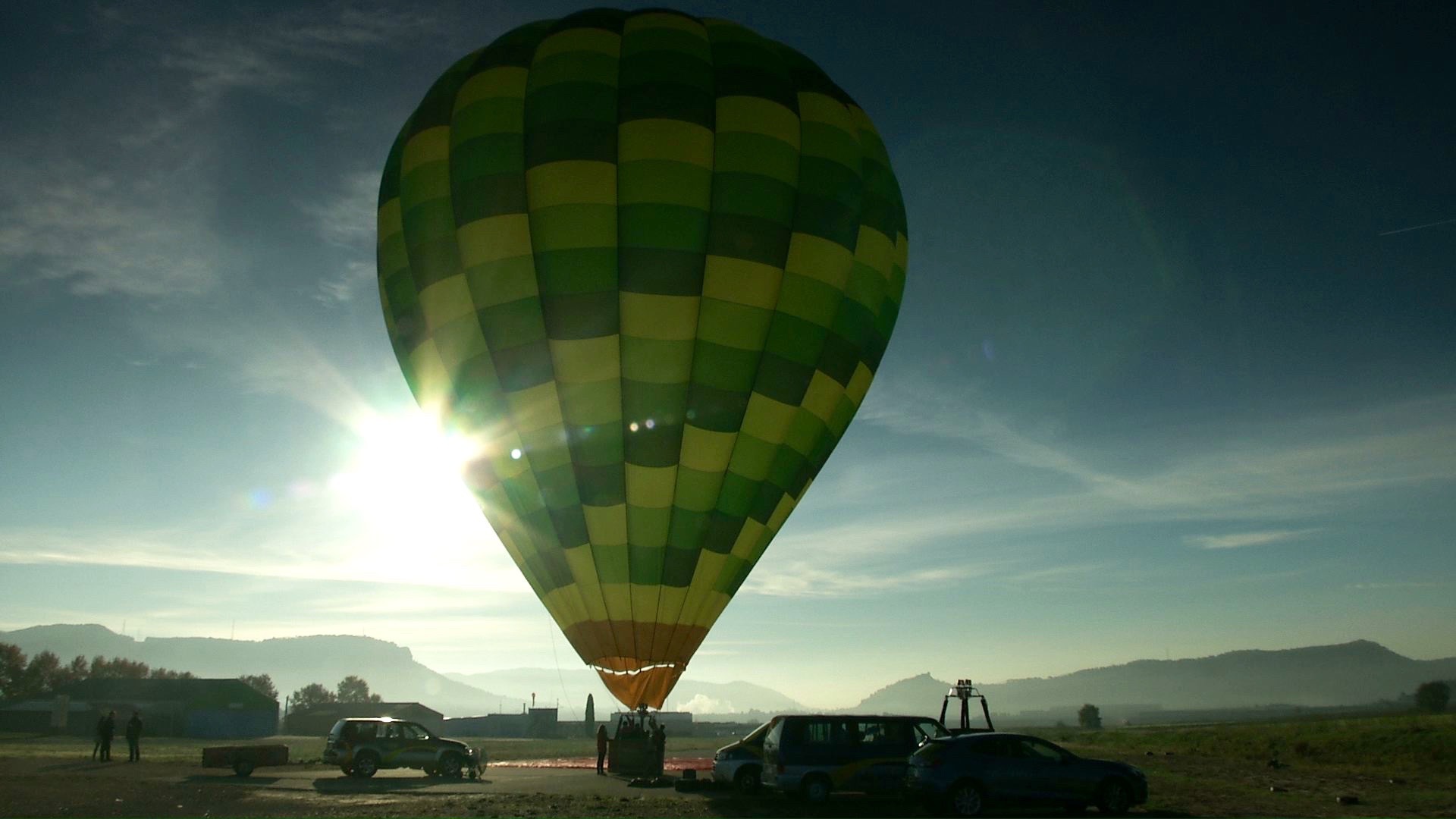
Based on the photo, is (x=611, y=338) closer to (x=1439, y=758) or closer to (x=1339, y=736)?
(x=1439, y=758)

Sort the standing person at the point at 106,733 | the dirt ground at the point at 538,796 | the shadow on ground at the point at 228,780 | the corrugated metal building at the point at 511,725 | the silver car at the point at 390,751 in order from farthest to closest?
the corrugated metal building at the point at 511,725 → the standing person at the point at 106,733 → the silver car at the point at 390,751 → the shadow on ground at the point at 228,780 → the dirt ground at the point at 538,796

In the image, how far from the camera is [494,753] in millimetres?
46156

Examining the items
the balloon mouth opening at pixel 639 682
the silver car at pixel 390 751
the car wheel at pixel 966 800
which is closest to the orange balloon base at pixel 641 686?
the balloon mouth opening at pixel 639 682

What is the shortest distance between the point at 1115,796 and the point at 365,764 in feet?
64.6

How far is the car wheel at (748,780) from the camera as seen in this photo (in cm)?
2016

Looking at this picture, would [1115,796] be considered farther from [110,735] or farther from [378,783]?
[110,735]

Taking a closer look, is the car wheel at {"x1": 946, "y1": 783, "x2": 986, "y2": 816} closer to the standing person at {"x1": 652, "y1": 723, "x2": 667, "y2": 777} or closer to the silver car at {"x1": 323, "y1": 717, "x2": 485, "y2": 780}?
the standing person at {"x1": 652, "y1": 723, "x2": 667, "y2": 777}

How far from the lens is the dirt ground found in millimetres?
16641

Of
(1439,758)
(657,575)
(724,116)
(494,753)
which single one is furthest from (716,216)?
(494,753)

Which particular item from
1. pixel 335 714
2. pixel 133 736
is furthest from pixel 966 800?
pixel 335 714

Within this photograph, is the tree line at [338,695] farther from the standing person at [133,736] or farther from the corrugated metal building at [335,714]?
the standing person at [133,736]

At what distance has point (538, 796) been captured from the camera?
1927 cm

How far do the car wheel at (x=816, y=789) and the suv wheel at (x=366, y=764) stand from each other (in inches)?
558

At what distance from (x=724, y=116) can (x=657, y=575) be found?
966 cm
